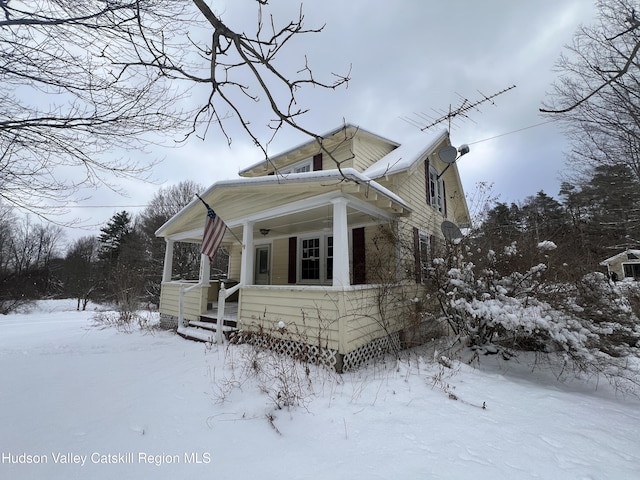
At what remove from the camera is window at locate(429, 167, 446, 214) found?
9891 millimetres

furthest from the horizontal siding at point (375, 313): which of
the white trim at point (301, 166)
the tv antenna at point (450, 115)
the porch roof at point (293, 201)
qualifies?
the tv antenna at point (450, 115)

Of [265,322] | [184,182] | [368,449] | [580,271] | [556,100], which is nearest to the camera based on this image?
[368,449]

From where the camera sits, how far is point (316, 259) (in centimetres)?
901

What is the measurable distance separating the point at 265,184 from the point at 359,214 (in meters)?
2.36

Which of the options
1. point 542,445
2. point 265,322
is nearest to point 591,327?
point 542,445

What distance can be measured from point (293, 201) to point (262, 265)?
519 centimetres

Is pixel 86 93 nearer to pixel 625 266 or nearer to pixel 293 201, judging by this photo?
pixel 293 201

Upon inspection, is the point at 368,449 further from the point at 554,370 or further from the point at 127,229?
the point at 127,229

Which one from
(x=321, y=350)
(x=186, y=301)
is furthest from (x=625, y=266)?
(x=186, y=301)

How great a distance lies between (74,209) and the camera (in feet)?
15.2

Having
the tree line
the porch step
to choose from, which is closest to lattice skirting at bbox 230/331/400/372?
the porch step

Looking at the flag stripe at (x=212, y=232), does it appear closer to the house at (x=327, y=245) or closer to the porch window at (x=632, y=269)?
the house at (x=327, y=245)

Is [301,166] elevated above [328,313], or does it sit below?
above

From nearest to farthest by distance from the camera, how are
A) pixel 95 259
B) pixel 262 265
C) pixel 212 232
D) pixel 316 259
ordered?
pixel 212 232 → pixel 316 259 → pixel 262 265 → pixel 95 259
